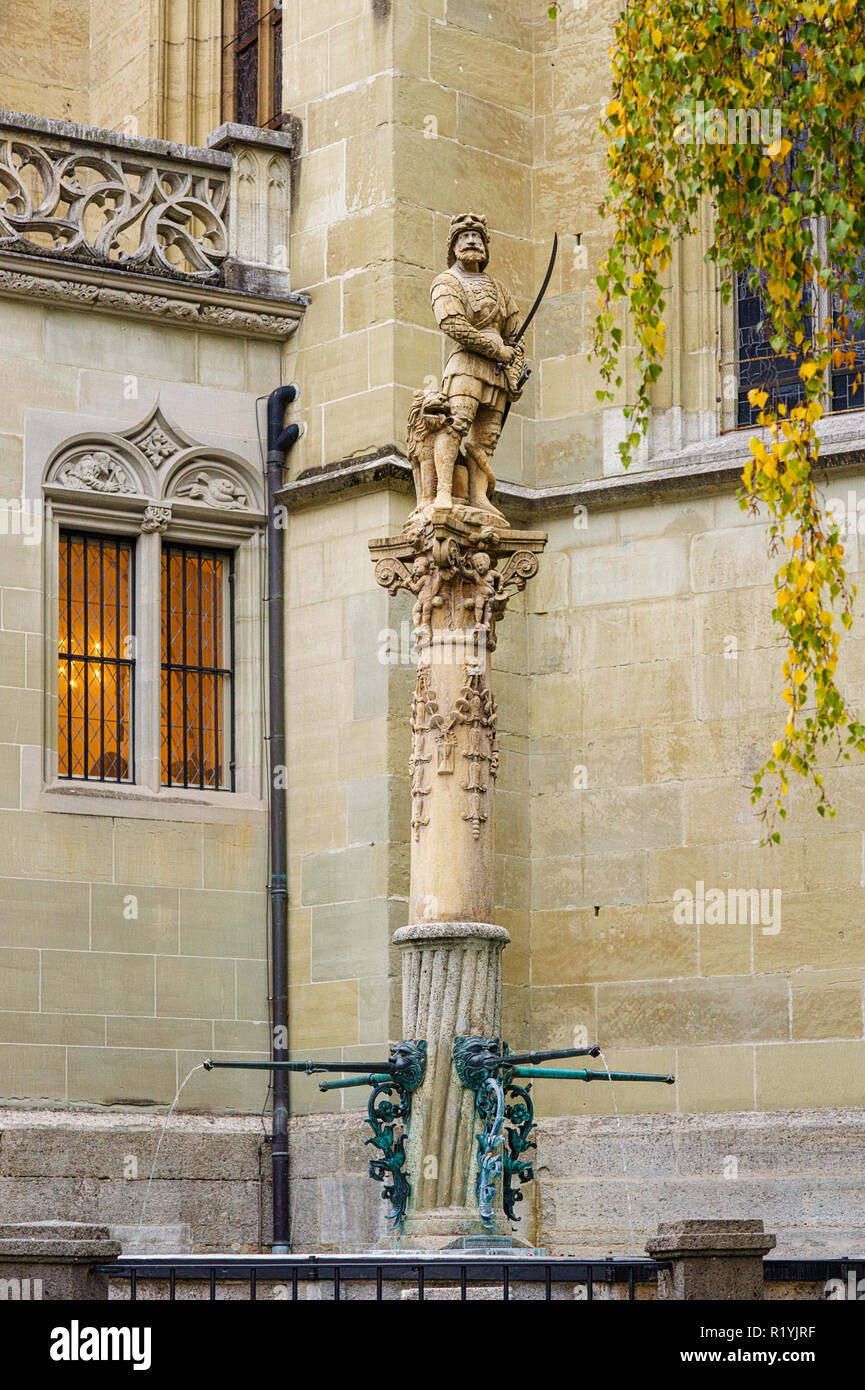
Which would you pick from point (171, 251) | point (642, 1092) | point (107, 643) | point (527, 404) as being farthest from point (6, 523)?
point (642, 1092)

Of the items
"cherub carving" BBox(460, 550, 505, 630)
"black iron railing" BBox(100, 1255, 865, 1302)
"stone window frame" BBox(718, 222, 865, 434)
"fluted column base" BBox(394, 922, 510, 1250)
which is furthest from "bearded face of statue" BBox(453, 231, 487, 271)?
"black iron railing" BBox(100, 1255, 865, 1302)

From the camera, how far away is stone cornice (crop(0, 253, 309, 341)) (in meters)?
15.4

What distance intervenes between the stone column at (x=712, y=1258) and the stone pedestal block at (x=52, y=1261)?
78.8 inches

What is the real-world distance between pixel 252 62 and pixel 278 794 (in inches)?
232

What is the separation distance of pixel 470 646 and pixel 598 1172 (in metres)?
4.30

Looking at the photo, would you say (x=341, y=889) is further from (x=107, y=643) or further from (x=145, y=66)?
(x=145, y=66)

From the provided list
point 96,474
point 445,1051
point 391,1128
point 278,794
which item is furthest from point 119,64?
point 391,1128

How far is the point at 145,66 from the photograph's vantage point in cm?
1916

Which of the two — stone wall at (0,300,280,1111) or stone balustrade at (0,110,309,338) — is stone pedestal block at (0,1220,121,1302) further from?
stone balustrade at (0,110,309,338)

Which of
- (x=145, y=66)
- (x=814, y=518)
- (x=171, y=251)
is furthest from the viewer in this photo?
(x=145, y=66)

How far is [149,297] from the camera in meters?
15.8

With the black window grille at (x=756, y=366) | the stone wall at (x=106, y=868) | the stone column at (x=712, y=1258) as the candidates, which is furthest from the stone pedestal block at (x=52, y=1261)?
the black window grille at (x=756, y=366)

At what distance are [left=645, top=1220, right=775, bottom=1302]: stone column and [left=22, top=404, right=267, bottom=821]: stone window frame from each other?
605 centimetres

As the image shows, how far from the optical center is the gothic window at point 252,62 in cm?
1873
